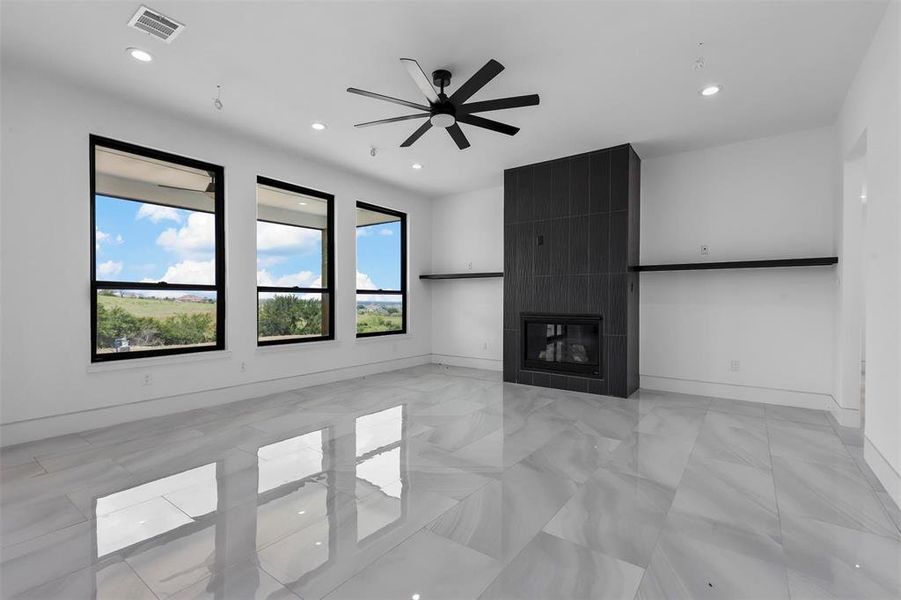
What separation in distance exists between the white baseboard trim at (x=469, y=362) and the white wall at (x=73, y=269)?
308cm

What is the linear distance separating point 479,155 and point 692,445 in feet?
12.6

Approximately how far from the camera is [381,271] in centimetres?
669

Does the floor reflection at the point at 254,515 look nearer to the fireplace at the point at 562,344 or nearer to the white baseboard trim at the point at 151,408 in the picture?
the white baseboard trim at the point at 151,408

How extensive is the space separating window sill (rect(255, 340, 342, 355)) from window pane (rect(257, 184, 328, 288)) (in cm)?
76

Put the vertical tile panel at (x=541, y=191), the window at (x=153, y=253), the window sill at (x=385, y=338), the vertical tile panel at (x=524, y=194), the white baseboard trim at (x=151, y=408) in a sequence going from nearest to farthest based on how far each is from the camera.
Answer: the white baseboard trim at (x=151, y=408), the window at (x=153, y=253), the vertical tile panel at (x=541, y=191), the vertical tile panel at (x=524, y=194), the window sill at (x=385, y=338)

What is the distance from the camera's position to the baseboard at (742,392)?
4316 millimetres

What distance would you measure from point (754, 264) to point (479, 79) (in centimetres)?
351

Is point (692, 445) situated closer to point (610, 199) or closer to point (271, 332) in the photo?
→ point (610, 199)

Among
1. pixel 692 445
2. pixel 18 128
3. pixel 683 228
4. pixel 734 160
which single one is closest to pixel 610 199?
pixel 683 228

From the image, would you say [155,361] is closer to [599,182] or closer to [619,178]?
[599,182]

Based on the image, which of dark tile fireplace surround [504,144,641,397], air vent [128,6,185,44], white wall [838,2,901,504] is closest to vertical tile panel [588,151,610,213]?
dark tile fireplace surround [504,144,641,397]

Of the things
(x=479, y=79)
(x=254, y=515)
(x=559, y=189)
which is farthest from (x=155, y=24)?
(x=559, y=189)

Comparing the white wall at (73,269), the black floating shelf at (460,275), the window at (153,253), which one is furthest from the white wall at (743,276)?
the window at (153,253)

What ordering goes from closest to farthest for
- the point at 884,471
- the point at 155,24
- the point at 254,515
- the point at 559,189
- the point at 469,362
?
the point at 254,515 < the point at 884,471 < the point at 155,24 < the point at 559,189 < the point at 469,362
